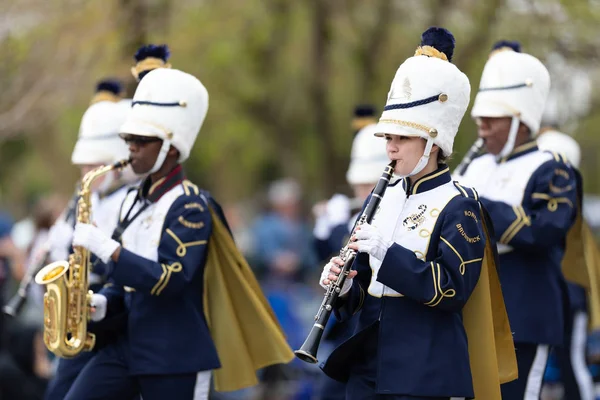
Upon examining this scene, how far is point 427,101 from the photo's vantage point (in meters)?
5.36

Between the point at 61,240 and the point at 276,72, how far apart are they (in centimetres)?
842

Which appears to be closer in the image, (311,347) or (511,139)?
(311,347)

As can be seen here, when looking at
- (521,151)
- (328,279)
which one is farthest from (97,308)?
(521,151)

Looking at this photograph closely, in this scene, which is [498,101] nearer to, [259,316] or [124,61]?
[259,316]

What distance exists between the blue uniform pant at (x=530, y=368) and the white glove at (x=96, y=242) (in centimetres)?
235

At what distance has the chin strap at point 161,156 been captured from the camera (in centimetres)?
656

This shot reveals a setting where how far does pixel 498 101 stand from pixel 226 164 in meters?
22.1

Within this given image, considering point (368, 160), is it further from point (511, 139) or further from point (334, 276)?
point (334, 276)

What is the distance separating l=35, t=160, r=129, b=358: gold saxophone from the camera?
20.9 feet

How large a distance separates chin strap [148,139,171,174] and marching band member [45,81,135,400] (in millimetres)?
1086

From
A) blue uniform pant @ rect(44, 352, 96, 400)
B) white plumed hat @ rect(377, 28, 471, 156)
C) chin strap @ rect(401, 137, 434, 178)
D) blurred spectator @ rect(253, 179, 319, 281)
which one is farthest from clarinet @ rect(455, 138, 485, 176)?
blurred spectator @ rect(253, 179, 319, 281)

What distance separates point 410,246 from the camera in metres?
5.32

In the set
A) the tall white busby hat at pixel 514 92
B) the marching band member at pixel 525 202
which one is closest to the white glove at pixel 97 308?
the marching band member at pixel 525 202

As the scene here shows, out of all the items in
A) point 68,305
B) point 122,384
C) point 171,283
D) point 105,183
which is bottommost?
point 122,384
